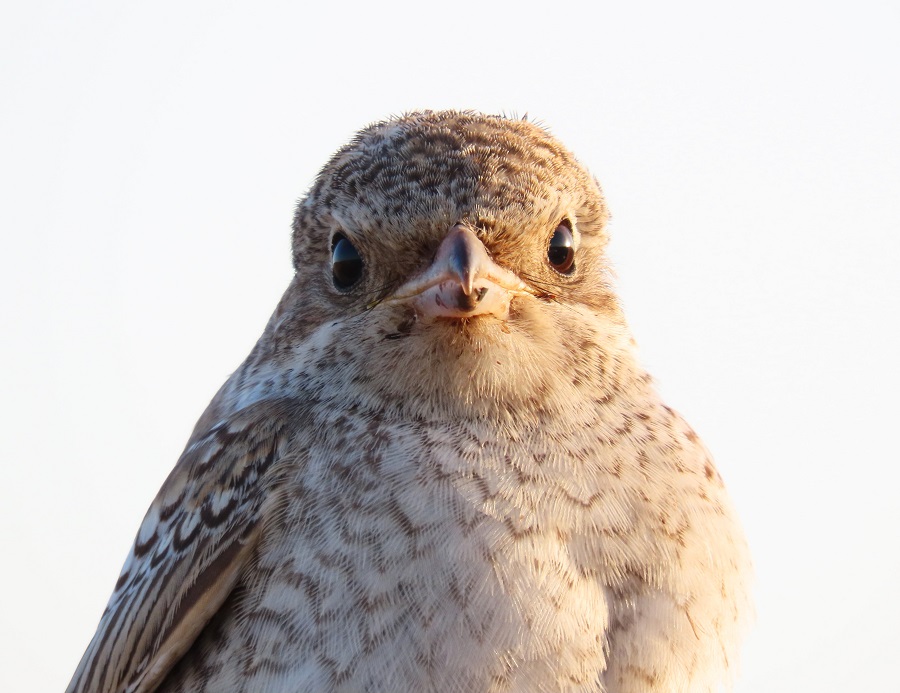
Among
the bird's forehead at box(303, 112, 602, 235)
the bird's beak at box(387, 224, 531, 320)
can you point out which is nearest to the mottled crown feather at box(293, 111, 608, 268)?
the bird's forehead at box(303, 112, 602, 235)

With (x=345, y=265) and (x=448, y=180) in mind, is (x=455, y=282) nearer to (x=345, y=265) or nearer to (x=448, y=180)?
(x=448, y=180)

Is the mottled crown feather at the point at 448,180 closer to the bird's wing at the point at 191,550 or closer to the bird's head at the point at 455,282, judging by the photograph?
the bird's head at the point at 455,282

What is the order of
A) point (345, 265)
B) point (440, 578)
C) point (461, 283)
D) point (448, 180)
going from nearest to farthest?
point (440, 578) < point (461, 283) < point (448, 180) < point (345, 265)

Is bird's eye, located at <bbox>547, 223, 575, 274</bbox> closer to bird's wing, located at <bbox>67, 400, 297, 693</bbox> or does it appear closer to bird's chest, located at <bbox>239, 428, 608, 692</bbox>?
bird's chest, located at <bbox>239, 428, 608, 692</bbox>

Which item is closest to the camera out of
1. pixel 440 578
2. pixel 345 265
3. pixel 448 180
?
pixel 440 578

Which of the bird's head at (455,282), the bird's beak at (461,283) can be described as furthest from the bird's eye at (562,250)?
the bird's beak at (461,283)

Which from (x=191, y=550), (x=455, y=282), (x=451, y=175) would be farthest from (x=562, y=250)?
(x=191, y=550)

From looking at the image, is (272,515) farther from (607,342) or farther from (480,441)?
(607,342)

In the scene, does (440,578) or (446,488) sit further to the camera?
(446,488)
